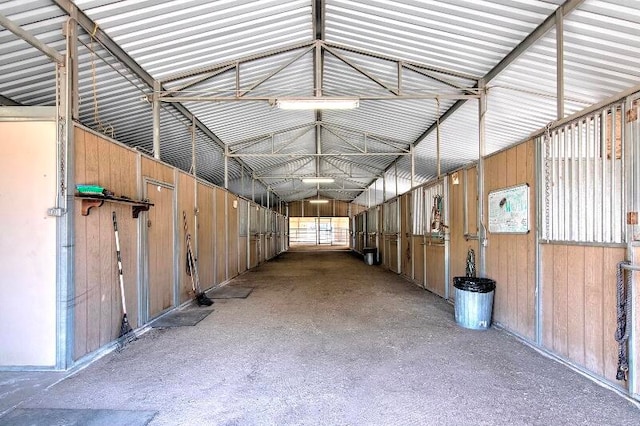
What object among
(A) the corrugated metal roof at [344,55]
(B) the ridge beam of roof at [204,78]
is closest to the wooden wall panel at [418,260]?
(A) the corrugated metal roof at [344,55]

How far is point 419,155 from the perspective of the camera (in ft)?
36.6

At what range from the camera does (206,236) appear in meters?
6.96

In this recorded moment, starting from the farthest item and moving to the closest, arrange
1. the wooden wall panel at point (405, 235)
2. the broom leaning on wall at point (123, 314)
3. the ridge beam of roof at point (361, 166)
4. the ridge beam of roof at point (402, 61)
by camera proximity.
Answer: the ridge beam of roof at point (361, 166)
the wooden wall panel at point (405, 235)
the ridge beam of roof at point (402, 61)
the broom leaning on wall at point (123, 314)

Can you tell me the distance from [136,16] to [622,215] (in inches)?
199

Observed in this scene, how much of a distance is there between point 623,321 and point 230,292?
5.83 meters

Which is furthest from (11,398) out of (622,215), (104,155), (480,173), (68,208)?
(480,173)

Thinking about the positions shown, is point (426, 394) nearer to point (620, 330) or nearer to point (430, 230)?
point (620, 330)

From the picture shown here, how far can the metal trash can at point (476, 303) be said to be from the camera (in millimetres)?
4262

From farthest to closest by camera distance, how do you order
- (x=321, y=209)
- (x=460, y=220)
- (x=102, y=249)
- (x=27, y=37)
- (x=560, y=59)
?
(x=321, y=209) < (x=460, y=220) < (x=560, y=59) < (x=102, y=249) < (x=27, y=37)

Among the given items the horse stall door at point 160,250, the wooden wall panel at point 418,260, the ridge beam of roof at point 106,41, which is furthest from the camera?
the wooden wall panel at point 418,260

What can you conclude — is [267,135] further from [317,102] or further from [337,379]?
[337,379]

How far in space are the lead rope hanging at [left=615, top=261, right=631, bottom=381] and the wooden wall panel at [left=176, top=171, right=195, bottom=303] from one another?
5.16m

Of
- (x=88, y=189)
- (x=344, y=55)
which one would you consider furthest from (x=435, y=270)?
(x=88, y=189)

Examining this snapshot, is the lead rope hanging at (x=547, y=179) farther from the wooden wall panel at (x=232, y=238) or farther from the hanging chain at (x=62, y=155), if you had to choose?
the wooden wall panel at (x=232, y=238)
